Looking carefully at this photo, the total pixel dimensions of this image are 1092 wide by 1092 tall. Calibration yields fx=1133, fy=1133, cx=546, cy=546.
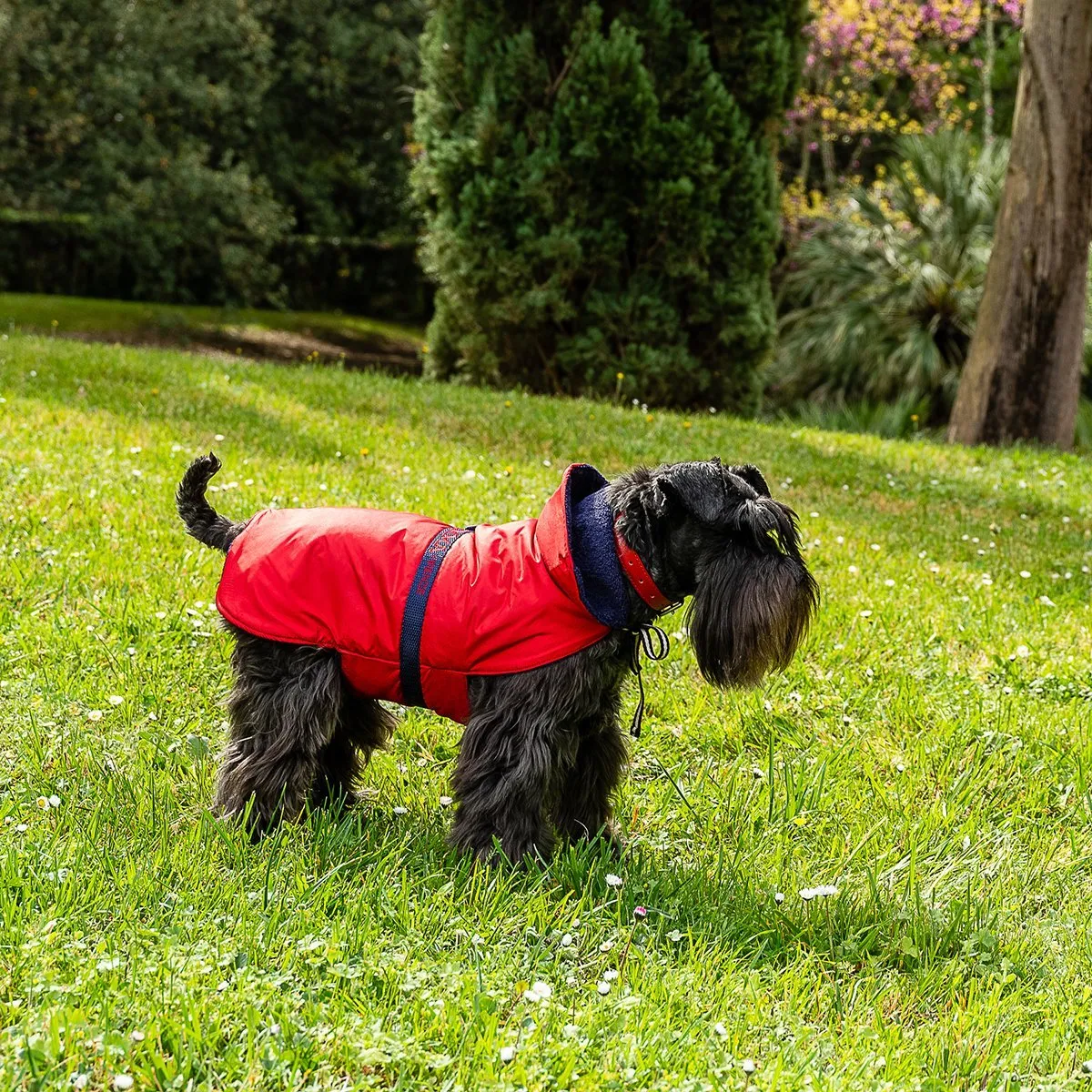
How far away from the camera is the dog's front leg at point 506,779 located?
3.36 meters

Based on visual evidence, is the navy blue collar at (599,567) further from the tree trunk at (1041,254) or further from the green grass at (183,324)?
the green grass at (183,324)

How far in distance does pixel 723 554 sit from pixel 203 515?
171cm

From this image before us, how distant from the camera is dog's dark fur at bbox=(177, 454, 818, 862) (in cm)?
334

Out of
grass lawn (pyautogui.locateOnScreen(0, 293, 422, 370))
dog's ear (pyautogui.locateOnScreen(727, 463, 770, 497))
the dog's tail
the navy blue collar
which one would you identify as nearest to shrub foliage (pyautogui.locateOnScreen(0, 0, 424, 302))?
grass lawn (pyautogui.locateOnScreen(0, 293, 422, 370))

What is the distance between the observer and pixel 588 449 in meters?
8.49

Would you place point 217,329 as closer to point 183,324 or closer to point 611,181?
point 183,324

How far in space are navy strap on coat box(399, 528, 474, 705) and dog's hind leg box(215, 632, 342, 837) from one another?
0.25m

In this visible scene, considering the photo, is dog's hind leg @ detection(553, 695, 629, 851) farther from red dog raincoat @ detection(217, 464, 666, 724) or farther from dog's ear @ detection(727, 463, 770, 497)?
dog's ear @ detection(727, 463, 770, 497)

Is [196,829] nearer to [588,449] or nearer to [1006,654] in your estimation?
[1006,654]

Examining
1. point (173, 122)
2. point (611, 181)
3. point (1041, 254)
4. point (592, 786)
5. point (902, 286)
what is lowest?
point (592, 786)

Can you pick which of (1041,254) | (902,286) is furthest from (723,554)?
(902,286)

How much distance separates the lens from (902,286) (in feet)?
49.9

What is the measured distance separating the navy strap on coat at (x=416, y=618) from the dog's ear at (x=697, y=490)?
2.33 feet

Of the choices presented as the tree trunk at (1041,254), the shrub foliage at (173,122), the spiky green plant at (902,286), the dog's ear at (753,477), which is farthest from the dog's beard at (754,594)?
the shrub foliage at (173,122)
